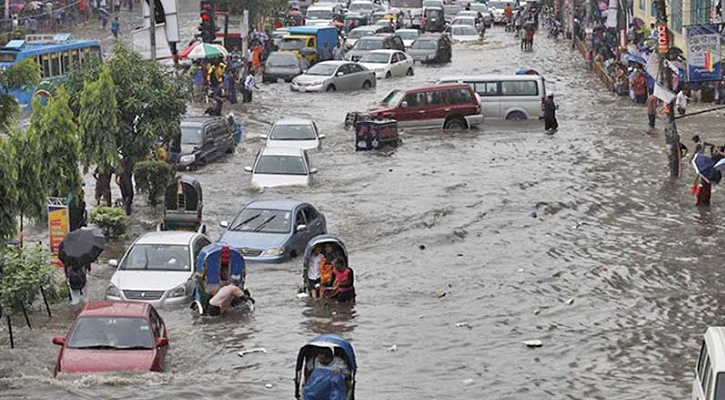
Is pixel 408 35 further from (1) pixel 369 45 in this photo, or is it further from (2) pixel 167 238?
(2) pixel 167 238

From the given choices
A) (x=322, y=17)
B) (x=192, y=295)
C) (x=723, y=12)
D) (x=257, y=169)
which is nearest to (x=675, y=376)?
(x=192, y=295)

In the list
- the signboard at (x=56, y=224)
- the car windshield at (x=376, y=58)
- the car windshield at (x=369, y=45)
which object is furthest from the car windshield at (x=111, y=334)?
the car windshield at (x=369, y=45)

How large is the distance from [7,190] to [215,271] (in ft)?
17.4

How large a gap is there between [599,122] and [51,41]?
63.4 feet

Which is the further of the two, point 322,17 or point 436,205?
point 322,17

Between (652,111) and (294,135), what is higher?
(652,111)

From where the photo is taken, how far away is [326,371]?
634 inches

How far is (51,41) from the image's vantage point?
5281cm

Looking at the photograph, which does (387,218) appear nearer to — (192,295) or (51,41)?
(192,295)

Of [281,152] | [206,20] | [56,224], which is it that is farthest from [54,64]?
[56,224]

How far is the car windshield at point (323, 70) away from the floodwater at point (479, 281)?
960 cm

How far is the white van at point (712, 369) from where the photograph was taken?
1455 centimetres

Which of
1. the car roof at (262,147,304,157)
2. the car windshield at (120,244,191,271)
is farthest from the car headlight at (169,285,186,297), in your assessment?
the car roof at (262,147,304,157)

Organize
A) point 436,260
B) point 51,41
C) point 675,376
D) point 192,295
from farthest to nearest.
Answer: point 51,41 → point 436,260 → point 192,295 → point 675,376
